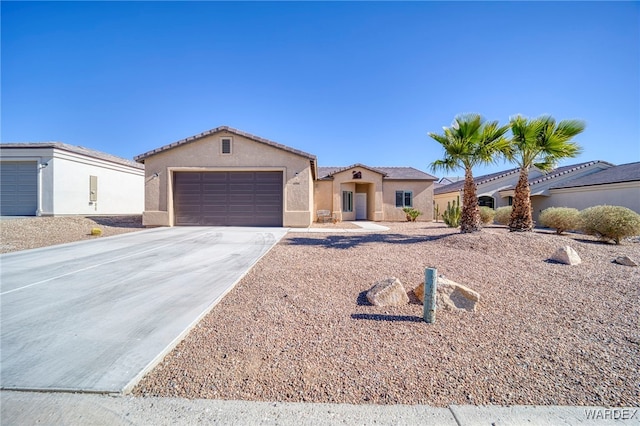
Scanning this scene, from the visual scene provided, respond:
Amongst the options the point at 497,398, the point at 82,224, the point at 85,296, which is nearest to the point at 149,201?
the point at 82,224

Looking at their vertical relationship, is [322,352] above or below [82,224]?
below

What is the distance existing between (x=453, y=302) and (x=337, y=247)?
15.2ft

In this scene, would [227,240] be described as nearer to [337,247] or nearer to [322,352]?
[337,247]

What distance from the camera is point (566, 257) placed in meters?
6.88

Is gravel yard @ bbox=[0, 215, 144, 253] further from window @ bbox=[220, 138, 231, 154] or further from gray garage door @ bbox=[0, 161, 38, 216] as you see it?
window @ bbox=[220, 138, 231, 154]

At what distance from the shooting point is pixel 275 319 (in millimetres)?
3881

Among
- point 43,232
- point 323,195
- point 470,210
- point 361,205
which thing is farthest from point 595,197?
point 43,232

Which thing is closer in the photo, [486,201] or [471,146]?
[471,146]

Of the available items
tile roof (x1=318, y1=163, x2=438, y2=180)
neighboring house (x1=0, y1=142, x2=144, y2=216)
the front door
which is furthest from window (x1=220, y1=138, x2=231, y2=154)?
the front door

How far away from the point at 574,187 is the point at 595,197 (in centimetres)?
141

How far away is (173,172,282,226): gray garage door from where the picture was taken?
1523cm

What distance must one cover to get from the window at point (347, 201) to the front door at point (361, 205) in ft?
3.55

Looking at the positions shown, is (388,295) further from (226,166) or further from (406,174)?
(406,174)

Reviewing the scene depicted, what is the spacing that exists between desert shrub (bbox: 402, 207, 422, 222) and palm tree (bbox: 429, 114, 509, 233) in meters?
10.7
